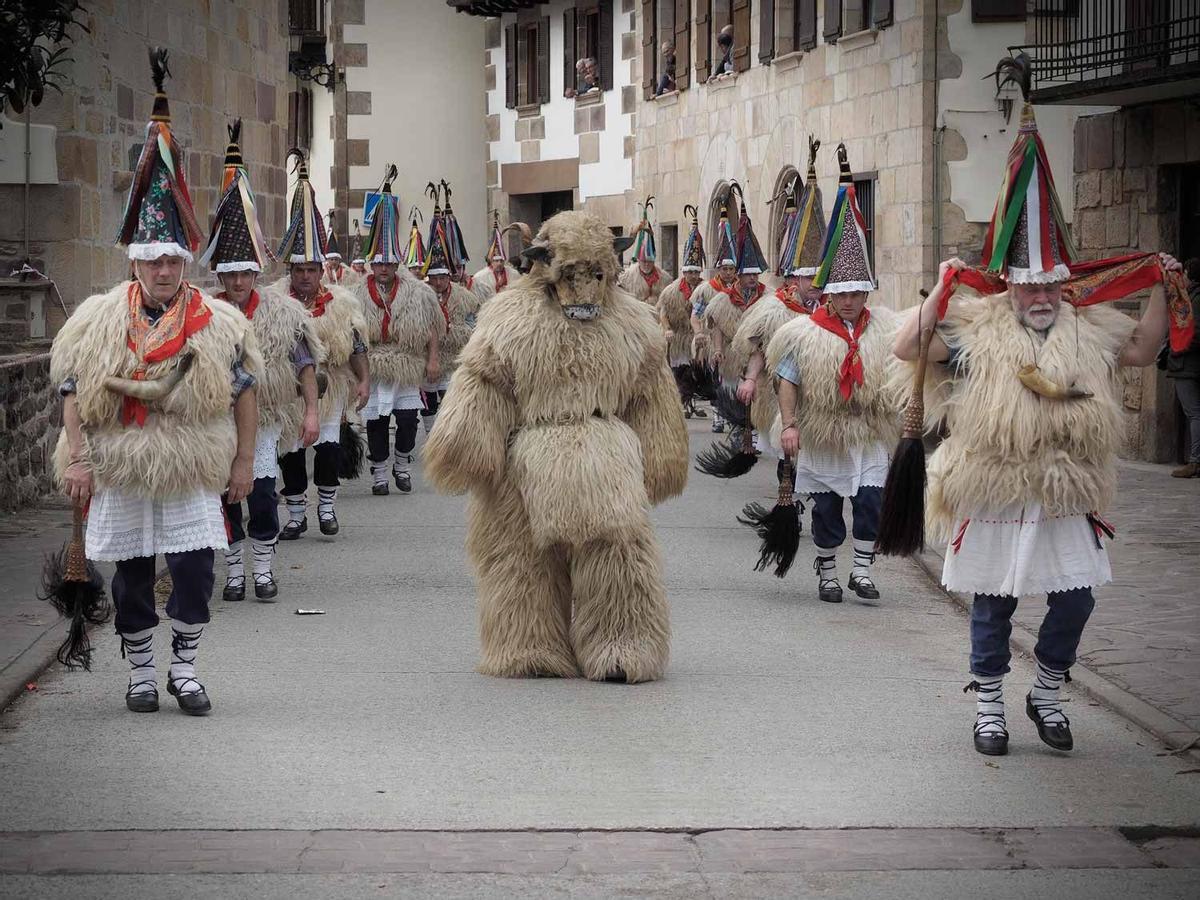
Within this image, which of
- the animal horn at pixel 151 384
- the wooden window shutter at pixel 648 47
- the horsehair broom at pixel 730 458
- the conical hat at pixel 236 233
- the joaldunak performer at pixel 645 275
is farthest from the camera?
the wooden window shutter at pixel 648 47

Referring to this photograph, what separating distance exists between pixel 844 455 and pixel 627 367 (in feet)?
9.55

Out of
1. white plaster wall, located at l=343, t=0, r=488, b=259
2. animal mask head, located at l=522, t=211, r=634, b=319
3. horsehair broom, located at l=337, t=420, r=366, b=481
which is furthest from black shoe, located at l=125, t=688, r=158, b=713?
white plaster wall, located at l=343, t=0, r=488, b=259

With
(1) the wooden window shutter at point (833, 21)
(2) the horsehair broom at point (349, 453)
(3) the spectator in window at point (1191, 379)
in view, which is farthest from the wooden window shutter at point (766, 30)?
(2) the horsehair broom at point (349, 453)

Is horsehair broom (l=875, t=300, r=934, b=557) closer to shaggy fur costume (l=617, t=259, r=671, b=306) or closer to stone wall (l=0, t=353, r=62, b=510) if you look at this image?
stone wall (l=0, t=353, r=62, b=510)

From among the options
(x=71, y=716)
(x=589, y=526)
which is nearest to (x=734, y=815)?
(x=589, y=526)

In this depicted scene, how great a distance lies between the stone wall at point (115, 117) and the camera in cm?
1506

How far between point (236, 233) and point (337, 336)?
8.77ft

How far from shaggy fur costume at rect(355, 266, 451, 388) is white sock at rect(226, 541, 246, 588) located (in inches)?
180

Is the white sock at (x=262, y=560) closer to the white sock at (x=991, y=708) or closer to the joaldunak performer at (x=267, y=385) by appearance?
the joaldunak performer at (x=267, y=385)

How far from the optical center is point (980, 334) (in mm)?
6980

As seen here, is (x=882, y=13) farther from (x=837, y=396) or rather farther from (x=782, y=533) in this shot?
(x=782, y=533)

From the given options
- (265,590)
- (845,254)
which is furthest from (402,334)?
(845,254)

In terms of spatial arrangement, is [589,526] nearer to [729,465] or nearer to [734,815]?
[734,815]

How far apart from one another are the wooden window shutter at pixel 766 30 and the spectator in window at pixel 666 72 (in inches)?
216
